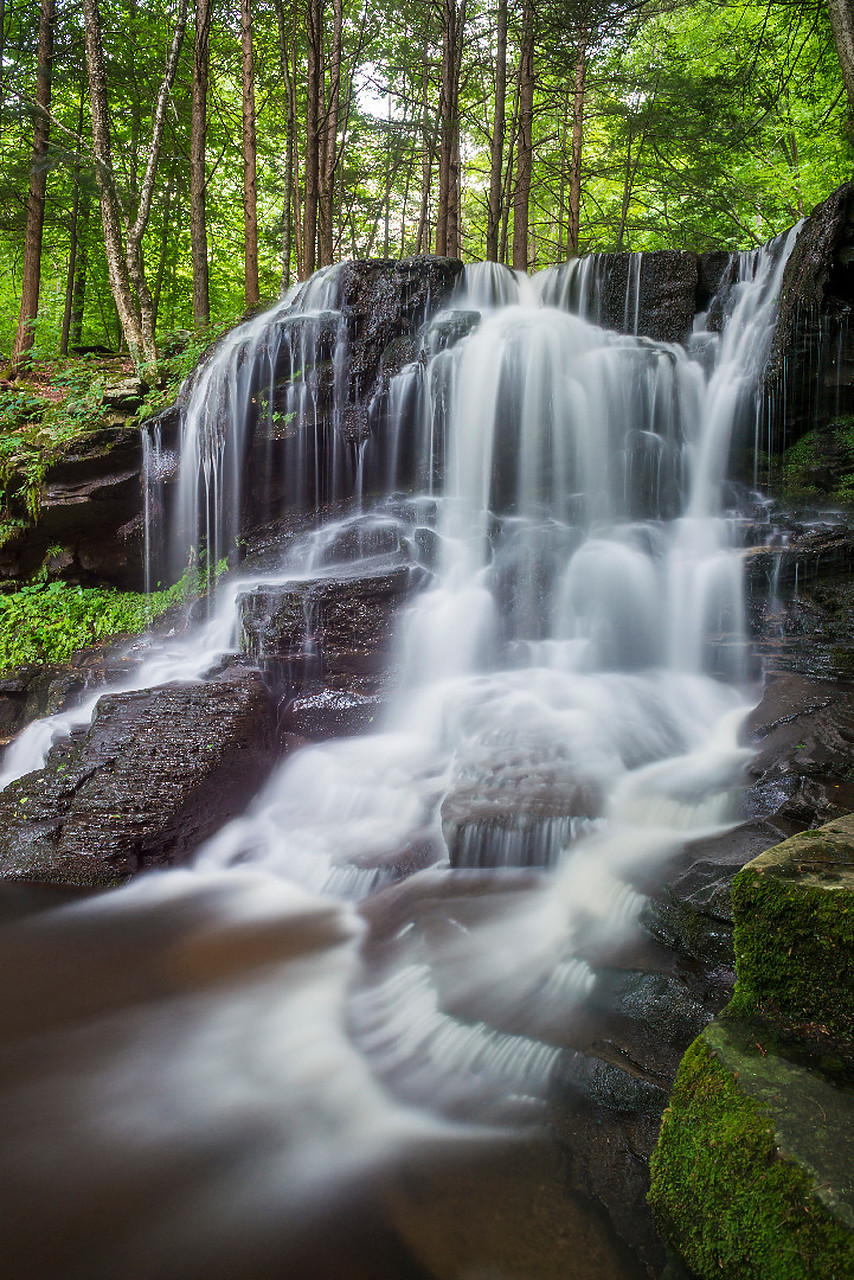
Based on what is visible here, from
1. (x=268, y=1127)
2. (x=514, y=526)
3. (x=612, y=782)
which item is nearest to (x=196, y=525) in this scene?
(x=514, y=526)

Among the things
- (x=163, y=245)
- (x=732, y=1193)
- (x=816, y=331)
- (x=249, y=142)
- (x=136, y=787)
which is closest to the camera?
(x=732, y=1193)

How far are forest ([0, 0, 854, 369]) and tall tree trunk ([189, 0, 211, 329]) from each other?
0.13 feet

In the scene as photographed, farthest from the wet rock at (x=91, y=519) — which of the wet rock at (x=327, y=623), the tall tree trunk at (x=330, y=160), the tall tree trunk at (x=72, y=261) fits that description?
the tall tree trunk at (x=330, y=160)

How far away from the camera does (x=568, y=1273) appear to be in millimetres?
2191

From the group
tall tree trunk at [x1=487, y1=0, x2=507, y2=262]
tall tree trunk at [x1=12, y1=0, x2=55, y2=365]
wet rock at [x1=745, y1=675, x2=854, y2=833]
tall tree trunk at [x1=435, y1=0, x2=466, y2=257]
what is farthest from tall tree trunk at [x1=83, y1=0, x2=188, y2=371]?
wet rock at [x1=745, y1=675, x2=854, y2=833]

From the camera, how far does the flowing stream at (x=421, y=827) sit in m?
2.60

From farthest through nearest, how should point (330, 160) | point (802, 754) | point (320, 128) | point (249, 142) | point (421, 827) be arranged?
point (330, 160), point (249, 142), point (320, 128), point (421, 827), point (802, 754)

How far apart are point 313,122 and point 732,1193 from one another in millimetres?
15107

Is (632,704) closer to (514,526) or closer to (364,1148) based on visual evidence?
(514,526)

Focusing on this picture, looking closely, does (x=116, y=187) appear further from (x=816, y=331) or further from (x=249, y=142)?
(x=816, y=331)

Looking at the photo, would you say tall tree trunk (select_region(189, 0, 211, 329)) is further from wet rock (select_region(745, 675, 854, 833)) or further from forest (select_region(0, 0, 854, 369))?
wet rock (select_region(745, 675, 854, 833))

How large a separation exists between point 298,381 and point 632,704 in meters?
6.61

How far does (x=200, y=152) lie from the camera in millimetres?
12102

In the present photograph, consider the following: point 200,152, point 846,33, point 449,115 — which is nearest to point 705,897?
point 846,33
